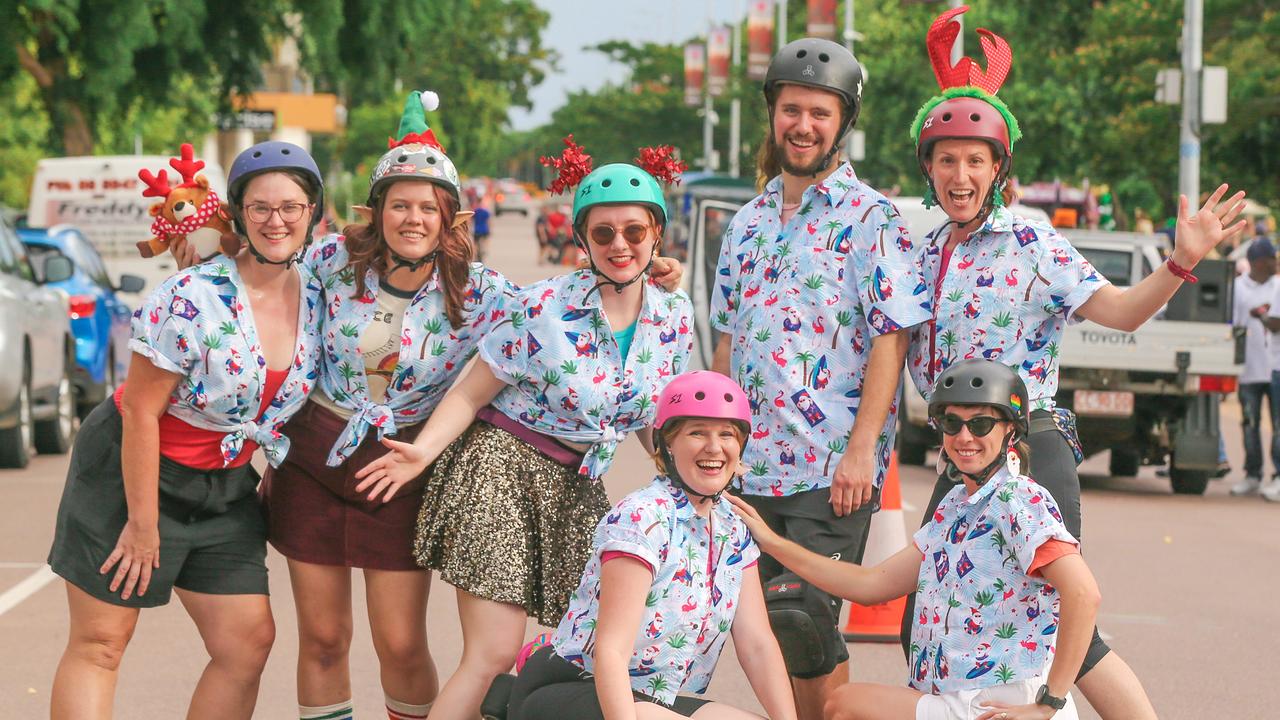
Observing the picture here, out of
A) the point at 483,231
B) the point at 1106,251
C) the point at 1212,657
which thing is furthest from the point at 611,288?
the point at 483,231

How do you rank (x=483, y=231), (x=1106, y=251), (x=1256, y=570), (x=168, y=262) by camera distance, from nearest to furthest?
(x=1256, y=570), (x=1106, y=251), (x=168, y=262), (x=483, y=231)

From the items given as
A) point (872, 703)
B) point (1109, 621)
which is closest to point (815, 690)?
point (872, 703)

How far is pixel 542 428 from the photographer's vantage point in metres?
5.33

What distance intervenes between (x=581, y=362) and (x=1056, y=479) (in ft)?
4.23

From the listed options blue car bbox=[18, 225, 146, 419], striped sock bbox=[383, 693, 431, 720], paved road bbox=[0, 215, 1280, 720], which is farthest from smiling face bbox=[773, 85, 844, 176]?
blue car bbox=[18, 225, 146, 419]

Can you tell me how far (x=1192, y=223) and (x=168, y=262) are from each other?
57.1ft

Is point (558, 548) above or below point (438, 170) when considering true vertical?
below

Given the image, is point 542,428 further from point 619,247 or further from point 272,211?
point 272,211

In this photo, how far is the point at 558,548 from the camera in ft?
17.5

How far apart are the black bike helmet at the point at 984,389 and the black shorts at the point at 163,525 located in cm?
194

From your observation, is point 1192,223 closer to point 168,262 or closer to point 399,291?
point 399,291

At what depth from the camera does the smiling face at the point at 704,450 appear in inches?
187

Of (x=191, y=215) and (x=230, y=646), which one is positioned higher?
(x=191, y=215)

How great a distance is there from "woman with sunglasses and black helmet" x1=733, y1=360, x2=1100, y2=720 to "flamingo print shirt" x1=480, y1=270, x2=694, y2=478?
799 mm
